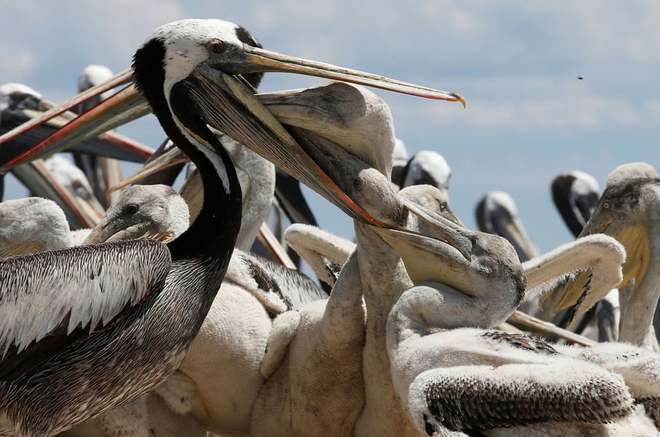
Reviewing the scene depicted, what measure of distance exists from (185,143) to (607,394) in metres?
1.75

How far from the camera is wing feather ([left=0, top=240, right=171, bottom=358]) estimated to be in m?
5.32

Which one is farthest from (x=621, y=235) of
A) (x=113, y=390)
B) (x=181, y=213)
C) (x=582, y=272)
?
(x=113, y=390)

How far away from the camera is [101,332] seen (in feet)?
17.6

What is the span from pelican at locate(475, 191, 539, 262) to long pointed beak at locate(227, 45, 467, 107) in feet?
31.4

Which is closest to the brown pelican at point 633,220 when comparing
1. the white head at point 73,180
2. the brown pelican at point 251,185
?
the brown pelican at point 251,185

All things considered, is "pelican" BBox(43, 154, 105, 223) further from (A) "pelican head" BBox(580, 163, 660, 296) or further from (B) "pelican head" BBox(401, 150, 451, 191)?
(A) "pelican head" BBox(580, 163, 660, 296)

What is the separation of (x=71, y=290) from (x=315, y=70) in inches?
42.0

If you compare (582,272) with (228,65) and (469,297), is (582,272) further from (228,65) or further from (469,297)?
(228,65)

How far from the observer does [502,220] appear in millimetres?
15797

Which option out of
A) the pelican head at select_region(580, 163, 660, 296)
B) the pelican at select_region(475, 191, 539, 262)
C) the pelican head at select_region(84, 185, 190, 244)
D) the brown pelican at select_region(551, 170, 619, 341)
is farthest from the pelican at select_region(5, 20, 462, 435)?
the pelican at select_region(475, 191, 539, 262)

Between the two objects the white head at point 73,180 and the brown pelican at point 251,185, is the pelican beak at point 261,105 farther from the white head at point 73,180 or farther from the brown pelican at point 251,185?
the white head at point 73,180

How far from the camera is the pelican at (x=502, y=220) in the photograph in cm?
1540

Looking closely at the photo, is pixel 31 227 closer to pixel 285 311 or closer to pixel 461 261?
pixel 285 311

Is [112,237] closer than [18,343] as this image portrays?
No
